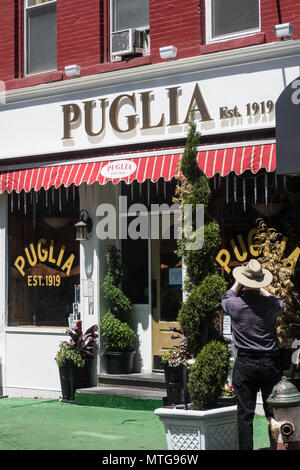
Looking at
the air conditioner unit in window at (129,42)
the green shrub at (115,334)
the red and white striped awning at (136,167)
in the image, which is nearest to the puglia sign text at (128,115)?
the red and white striped awning at (136,167)

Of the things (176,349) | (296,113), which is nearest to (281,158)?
(296,113)

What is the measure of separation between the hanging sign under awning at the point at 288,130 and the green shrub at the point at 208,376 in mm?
2690

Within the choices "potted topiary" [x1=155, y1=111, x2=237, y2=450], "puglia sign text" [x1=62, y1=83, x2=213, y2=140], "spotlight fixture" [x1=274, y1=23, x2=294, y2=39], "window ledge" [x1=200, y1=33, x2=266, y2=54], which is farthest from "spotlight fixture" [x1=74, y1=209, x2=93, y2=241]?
"potted topiary" [x1=155, y1=111, x2=237, y2=450]

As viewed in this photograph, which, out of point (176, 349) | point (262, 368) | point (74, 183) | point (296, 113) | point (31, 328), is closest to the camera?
point (262, 368)

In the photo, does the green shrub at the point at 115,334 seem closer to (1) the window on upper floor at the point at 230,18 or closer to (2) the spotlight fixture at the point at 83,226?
(2) the spotlight fixture at the point at 83,226

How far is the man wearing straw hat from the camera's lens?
7.98 m

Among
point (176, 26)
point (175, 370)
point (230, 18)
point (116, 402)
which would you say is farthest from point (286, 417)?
point (176, 26)

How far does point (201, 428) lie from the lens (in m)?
8.00

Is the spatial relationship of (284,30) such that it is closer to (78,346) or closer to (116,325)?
(116,325)

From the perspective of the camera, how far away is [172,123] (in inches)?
464

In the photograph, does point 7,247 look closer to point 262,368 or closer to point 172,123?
point 172,123

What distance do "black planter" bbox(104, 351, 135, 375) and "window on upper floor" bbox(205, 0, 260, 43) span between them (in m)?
4.61

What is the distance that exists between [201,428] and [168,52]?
5665 mm

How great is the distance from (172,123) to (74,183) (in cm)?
172
